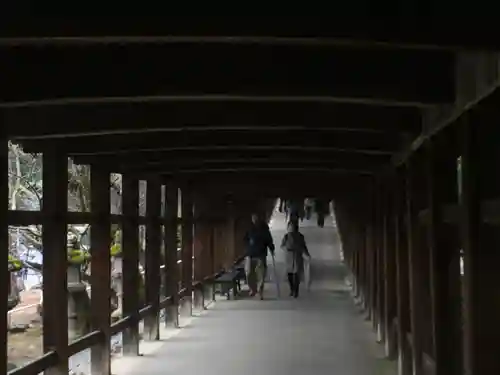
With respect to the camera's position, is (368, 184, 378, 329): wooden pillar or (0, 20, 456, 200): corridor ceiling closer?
(0, 20, 456, 200): corridor ceiling

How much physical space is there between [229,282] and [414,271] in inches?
356

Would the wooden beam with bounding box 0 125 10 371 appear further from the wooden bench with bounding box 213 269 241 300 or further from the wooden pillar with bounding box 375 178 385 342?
the wooden bench with bounding box 213 269 241 300

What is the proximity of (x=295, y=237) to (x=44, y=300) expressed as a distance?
32.5 ft

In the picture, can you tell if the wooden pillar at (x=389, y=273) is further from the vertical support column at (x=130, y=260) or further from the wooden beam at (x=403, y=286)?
the vertical support column at (x=130, y=260)

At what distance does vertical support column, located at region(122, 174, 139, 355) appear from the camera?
8461 mm

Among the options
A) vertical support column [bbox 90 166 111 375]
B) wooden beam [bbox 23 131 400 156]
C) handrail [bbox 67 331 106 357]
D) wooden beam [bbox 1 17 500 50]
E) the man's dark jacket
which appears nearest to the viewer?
wooden beam [bbox 1 17 500 50]

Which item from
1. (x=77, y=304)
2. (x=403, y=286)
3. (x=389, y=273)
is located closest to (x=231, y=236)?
(x=77, y=304)

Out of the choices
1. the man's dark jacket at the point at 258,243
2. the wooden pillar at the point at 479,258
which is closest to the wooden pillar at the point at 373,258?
the man's dark jacket at the point at 258,243

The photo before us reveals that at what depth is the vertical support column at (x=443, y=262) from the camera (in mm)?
5023

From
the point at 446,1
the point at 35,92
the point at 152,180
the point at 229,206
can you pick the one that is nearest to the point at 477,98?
the point at 446,1

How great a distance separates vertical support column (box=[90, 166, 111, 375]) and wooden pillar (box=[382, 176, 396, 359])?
252cm

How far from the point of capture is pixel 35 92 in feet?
13.5

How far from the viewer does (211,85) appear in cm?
417

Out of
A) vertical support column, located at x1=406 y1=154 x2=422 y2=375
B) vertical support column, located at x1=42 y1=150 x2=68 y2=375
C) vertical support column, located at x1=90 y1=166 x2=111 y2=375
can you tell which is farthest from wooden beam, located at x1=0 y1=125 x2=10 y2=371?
vertical support column, located at x1=406 y1=154 x2=422 y2=375
